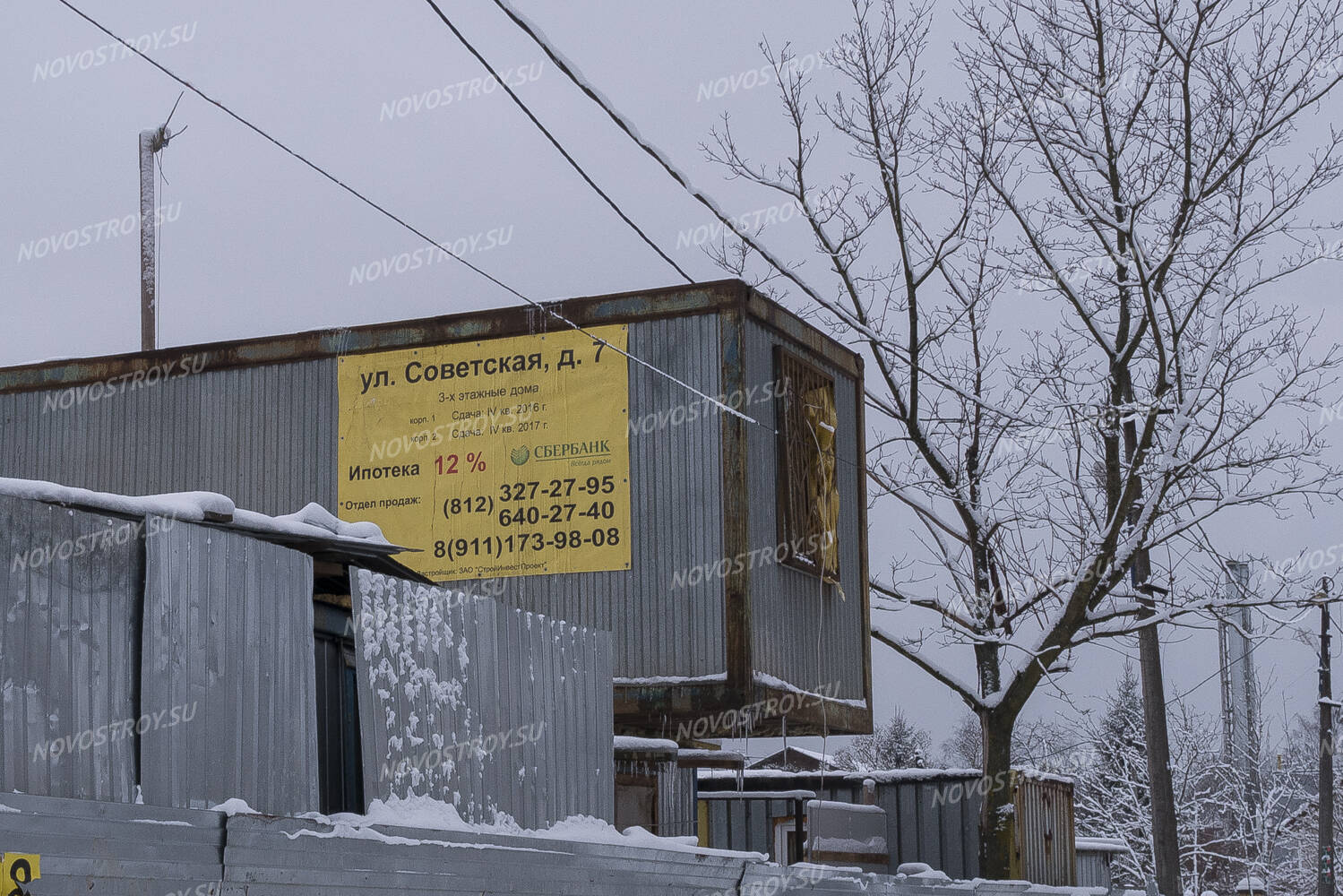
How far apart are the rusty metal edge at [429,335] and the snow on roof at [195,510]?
5.75 metres

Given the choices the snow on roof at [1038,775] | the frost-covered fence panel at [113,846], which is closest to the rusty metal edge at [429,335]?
the snow on roof at [1038,775]

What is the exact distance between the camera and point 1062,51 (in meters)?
18.7

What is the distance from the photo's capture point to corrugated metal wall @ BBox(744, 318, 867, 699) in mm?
13781

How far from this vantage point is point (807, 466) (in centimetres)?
1496

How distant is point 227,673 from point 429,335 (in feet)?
26.1

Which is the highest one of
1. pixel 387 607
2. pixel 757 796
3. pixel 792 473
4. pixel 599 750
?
pixel 792 473

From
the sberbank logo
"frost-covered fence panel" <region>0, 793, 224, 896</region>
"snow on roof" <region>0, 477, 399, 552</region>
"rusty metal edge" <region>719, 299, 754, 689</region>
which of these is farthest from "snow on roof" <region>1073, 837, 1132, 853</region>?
"frost-covered fence panel" <region>0, 793, 224, 896</region>

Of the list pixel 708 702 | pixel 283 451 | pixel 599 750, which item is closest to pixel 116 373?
pixel 283 451

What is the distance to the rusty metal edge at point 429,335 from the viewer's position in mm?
14062

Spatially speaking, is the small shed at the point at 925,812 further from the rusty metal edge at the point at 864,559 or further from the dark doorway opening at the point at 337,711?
the dark doorway opening at the point at 337,711

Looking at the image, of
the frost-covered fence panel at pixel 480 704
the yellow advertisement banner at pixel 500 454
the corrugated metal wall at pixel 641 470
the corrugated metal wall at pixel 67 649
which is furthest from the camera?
the yellow advertisement banner at pixel 500 454

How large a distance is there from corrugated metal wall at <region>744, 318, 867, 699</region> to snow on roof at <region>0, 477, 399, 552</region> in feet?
18.0

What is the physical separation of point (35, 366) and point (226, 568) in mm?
10299

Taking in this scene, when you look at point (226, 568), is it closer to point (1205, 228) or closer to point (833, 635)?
point (833, 635)
